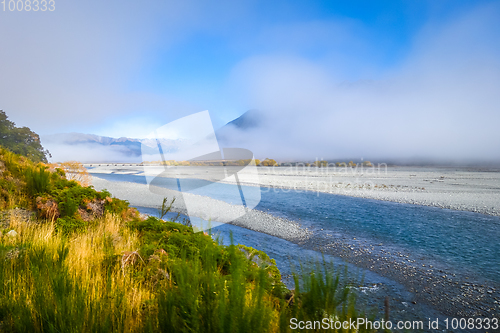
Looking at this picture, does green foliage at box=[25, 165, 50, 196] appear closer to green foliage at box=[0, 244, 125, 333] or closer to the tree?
green foliage at box=[0, 244, 125, 333]

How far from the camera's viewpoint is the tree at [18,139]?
15.8 metres

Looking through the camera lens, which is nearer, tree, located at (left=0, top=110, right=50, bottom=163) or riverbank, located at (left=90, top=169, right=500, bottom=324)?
riverbank, located at (left=90, top=169, right=500, bottom=324)

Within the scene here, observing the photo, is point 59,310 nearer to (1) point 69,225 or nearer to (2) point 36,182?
(1) point 69,225

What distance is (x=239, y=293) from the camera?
181cm

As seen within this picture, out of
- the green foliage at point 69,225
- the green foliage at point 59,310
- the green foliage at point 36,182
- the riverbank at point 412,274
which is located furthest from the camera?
the green foliage at point 36,182

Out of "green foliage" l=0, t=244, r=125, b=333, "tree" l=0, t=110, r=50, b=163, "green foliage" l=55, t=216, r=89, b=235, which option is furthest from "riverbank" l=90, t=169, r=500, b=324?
"tree" l=0, t=110, r=50, b=163

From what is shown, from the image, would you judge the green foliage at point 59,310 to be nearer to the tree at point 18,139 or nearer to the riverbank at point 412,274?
the riverbank at point 412,274

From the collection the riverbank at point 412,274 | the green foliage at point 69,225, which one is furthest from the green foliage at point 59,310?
the riverbank at point 412,274

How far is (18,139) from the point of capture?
1700cm

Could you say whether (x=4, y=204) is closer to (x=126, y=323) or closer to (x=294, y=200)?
(x=126, y=323)

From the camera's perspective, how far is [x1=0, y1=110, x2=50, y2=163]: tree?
15812 millimetres

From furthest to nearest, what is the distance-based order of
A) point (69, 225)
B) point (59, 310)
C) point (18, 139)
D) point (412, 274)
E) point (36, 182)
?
point (18, 139) → point (412, 274) → point (36, 182) → point (69, 225) → point (59, 310)

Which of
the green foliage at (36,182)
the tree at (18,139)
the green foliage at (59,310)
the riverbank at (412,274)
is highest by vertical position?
the tree at (18,139)

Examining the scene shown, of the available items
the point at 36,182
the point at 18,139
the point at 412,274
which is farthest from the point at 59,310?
the point at 18,139
